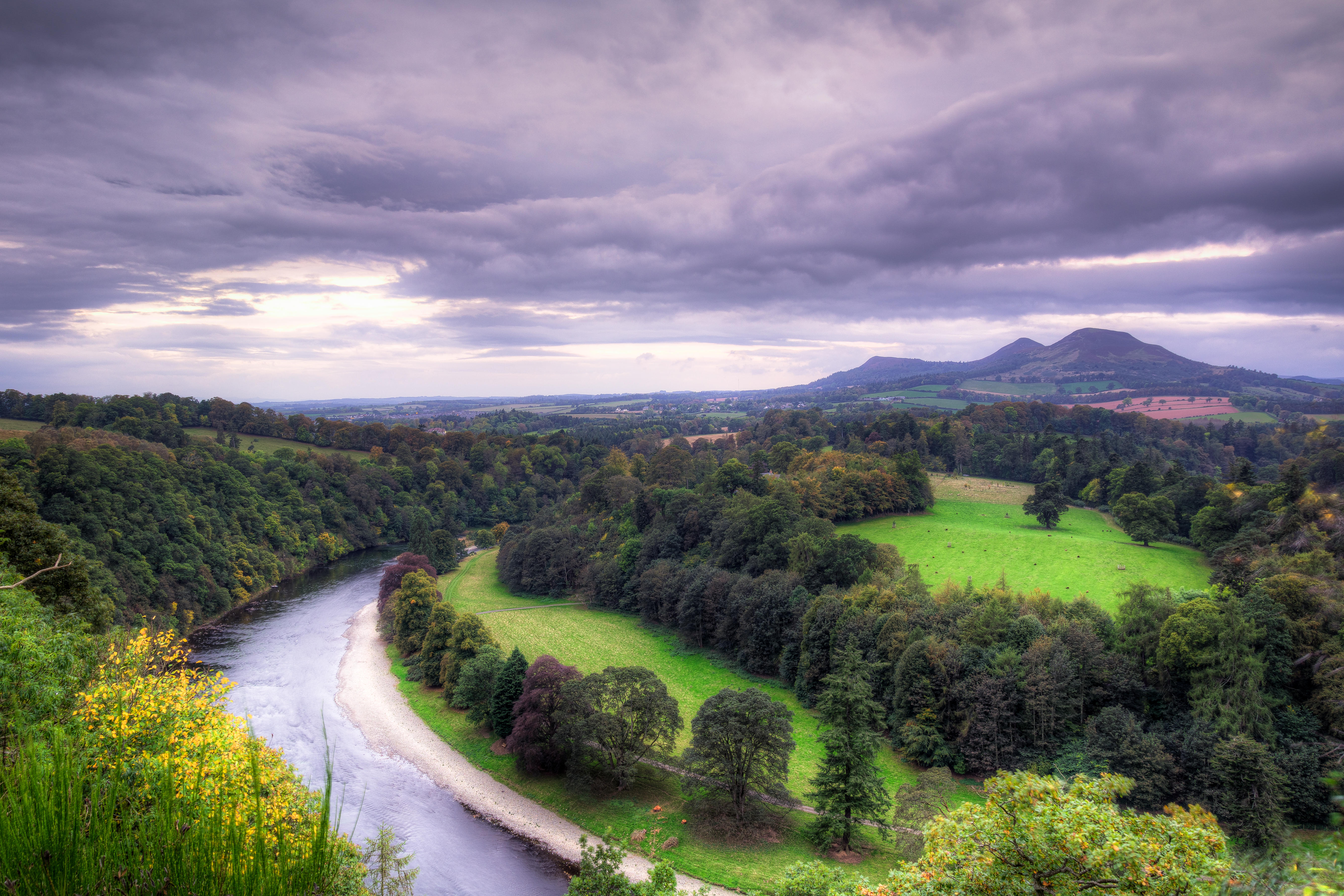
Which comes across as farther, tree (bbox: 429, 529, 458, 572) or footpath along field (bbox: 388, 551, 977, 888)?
tree (bbox: 429, 529, 458, 572)

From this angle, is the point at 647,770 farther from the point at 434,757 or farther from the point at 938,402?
the point at 938,402

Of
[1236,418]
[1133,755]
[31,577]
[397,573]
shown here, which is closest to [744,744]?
[1133,755]

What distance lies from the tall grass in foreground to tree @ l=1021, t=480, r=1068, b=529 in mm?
52956

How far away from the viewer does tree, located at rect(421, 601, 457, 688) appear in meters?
36.2

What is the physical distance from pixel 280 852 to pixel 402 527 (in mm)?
84821

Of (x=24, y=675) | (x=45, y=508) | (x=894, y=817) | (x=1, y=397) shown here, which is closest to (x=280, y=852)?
(x=24, y=675)

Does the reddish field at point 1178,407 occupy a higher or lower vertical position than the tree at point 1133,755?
higher

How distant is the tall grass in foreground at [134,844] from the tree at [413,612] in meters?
38.5

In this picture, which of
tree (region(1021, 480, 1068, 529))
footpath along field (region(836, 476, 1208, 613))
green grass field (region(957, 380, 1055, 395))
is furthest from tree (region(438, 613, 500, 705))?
green grass field (region(957, 380, 1055, 395))

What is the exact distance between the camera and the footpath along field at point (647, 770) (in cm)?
2170

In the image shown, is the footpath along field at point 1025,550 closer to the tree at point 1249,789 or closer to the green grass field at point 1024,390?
the tree at point 1249,789

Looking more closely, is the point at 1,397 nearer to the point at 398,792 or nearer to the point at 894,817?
the point at 398,792

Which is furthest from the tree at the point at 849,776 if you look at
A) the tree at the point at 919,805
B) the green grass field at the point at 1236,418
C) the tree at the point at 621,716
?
the green grass field at the point at 1236,418

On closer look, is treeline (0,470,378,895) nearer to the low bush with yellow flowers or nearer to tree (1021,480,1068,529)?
the low bush with yellow flowers
